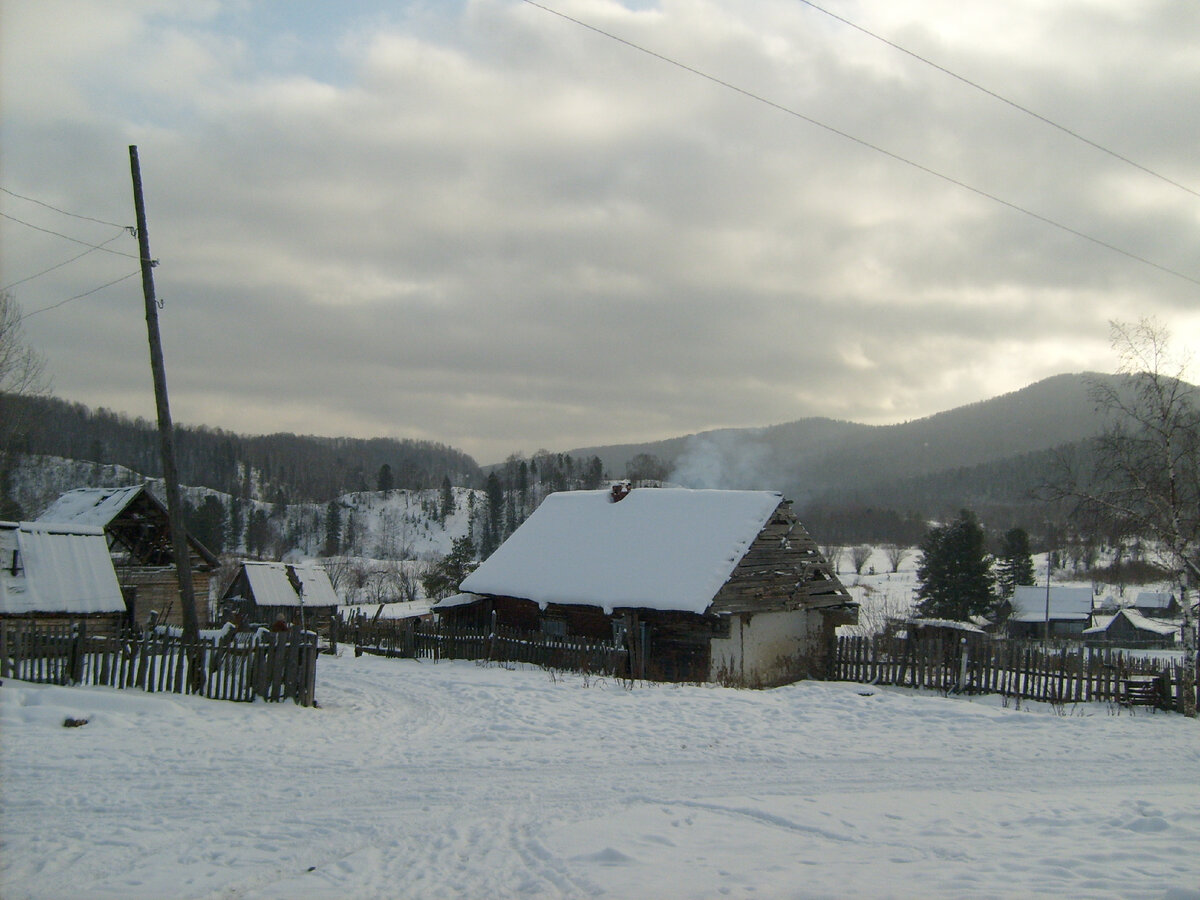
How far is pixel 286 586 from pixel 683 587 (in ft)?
108

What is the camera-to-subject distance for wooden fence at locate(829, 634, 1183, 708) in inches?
733

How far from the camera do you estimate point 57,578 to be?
80.8ft

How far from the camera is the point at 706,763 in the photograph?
413 inches

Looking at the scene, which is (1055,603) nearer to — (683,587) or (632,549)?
(632,549)

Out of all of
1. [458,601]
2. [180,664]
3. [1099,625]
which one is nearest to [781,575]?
[458,601]

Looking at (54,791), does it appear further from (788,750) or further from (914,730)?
(914,730)

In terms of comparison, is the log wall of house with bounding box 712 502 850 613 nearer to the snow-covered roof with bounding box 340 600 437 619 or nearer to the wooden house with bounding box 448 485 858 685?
the wooden house with bounding box 448 485 858 685

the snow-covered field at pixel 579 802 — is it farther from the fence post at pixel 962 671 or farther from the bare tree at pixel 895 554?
the bare tree at pixel 895 554

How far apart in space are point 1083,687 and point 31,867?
21.2 m

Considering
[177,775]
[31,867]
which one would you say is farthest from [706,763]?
[31,867]

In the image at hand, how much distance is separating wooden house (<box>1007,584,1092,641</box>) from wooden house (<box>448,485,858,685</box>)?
193 ft

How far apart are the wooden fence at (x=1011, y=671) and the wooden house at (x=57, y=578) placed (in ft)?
70.8

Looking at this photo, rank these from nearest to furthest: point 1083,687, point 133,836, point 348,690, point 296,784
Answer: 1. point 133,836
2. point 296,784
3. point 348,690
4. point 1083,687

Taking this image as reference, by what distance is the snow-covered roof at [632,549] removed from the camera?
24328 mm
